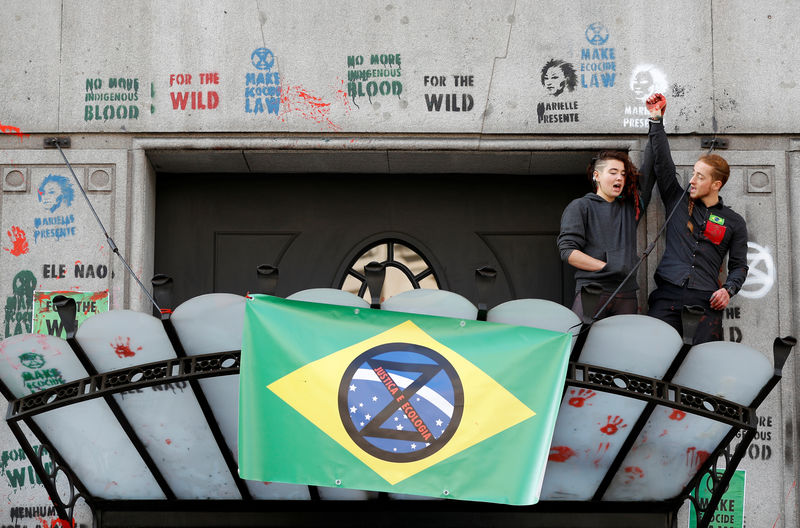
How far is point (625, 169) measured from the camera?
649 cm

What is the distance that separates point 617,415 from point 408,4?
330cm

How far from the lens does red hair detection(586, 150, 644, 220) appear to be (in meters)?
6.48

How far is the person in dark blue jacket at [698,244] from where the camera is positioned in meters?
6.29

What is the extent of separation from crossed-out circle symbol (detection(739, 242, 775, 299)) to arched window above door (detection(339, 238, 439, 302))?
217 centimetres

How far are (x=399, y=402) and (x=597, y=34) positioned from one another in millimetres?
3312

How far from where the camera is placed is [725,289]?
6.22 m

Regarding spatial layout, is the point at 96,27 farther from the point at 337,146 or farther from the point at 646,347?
the point at 646,347

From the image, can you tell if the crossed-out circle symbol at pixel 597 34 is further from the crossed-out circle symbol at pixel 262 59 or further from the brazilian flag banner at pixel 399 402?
the brazilian flag banner at pixel 399 402

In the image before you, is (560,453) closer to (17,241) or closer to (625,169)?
(625,169)

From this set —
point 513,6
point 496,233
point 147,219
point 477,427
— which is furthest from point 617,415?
point 147,219

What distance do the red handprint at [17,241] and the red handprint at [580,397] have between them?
388 cm

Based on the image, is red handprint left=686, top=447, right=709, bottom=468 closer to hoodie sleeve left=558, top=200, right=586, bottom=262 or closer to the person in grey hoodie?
the person in grey hoodie

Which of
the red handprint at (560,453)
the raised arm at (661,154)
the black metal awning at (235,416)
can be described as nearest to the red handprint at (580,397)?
the black metal awning at (235,416)

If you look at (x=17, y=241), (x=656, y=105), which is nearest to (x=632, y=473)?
(x=656, y=105)
